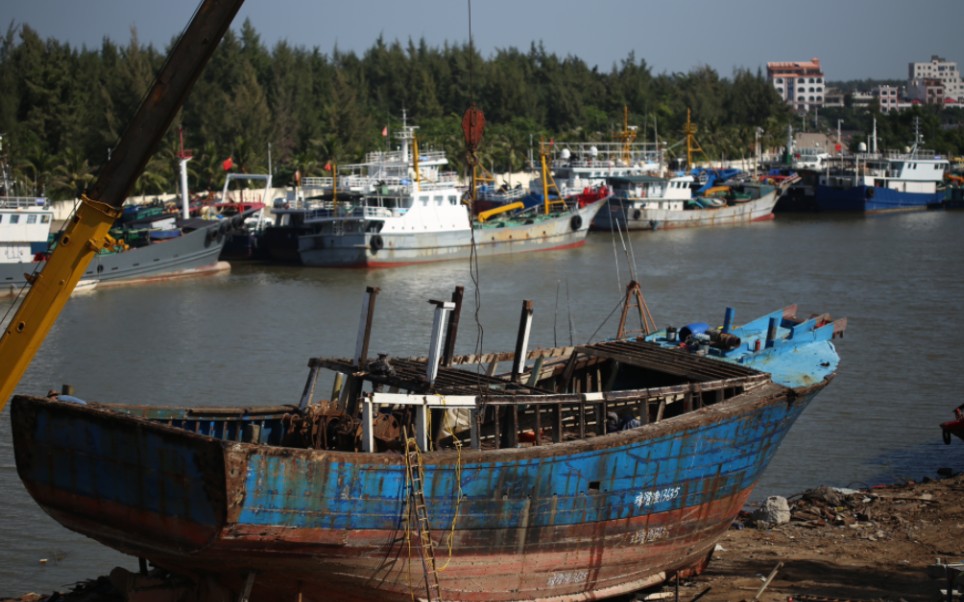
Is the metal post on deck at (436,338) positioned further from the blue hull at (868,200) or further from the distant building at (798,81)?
the distant building at (798,81)

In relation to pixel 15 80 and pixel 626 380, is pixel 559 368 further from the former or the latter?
pixel 15 80

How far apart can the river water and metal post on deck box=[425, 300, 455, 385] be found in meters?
0.47

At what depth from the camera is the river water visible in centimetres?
1616

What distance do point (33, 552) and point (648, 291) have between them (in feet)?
72.1

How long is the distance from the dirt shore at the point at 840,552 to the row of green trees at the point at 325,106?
25.2 meters

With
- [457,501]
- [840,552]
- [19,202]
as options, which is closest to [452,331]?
[457,501]

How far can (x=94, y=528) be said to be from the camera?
10.0 meters

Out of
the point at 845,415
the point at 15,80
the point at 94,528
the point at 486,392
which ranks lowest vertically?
the point at 845,415

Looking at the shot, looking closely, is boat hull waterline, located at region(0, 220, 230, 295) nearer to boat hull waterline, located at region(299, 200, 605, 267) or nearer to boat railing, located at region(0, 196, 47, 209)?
boat railing, located at region(0, 196, 47, 209)

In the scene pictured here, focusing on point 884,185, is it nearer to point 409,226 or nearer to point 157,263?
point 409,226

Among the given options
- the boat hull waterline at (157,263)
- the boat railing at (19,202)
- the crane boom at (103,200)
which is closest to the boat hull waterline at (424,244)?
the boat hull waterline at (157,263)

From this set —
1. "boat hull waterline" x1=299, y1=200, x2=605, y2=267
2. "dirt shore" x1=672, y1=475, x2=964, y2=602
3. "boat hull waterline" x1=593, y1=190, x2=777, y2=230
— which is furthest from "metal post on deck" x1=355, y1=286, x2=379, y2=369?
"boat hull waterline" x1=593, y1=190, x2=777, y2=230

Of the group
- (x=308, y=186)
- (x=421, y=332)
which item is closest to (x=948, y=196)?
(x=308, y=186)

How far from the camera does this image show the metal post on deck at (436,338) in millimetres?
10648
